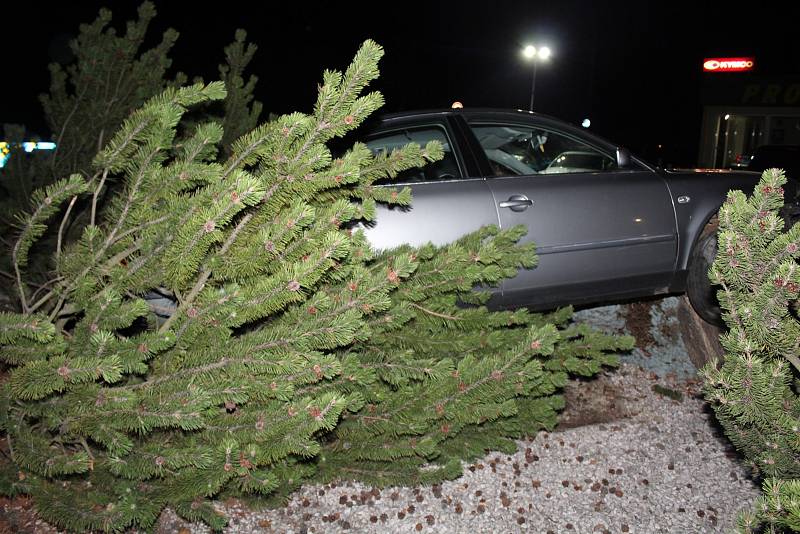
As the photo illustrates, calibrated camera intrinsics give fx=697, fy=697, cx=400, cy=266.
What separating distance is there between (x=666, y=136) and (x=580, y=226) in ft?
138

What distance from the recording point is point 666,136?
43.1m

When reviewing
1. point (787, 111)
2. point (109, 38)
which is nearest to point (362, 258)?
point (109, 38)

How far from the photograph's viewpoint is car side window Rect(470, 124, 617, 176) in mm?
4988

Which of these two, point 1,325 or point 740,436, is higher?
point 1,325

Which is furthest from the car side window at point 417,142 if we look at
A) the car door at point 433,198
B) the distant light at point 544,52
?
the distant light at point 544,52

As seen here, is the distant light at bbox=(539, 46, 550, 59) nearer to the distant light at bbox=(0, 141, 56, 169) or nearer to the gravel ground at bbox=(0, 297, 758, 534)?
the gravel ground at bbox=(0, 297, 758, 534)

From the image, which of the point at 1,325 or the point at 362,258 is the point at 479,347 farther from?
the point at 1,325

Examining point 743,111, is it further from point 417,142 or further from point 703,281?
point 417,142

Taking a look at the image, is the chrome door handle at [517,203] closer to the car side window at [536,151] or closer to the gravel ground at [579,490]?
the car side window at [536,151]

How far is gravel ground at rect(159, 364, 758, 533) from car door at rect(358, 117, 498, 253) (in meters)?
1.41

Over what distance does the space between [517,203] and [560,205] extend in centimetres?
33

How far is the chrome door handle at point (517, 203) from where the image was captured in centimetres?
457

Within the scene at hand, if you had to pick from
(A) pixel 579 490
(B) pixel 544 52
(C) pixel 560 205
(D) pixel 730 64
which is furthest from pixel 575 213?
(D) pixel 730 64

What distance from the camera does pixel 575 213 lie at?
4.73 m
